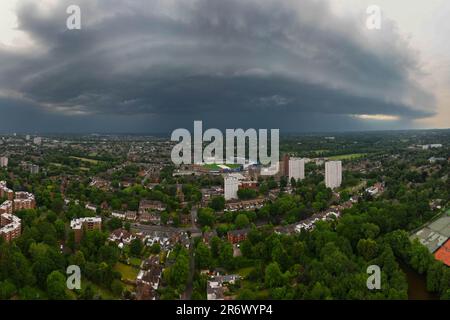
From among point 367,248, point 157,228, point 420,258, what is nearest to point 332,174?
point 157,228

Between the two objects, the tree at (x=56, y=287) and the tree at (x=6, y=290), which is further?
the tree at (x=56, y=287)

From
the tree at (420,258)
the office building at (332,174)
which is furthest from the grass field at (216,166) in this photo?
the tree at (420,258)

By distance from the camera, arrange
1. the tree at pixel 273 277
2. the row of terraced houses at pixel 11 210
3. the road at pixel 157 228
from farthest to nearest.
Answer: the road at pixel 157 228, the row of terraced houses at pixel 11 210, the tree at pixel 273 277

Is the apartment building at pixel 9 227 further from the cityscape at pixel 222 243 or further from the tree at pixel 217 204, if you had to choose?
the tree at pixel 217 204

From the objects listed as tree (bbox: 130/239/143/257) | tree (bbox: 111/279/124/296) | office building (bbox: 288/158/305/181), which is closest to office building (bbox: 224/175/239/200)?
office building (bbox: 288/158/305/181)

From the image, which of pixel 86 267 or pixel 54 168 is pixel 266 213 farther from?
pixel 54 168

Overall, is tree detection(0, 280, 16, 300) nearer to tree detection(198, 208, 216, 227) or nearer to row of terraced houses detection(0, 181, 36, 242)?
row of terraced houses detection(0, 181, 36, 242)
